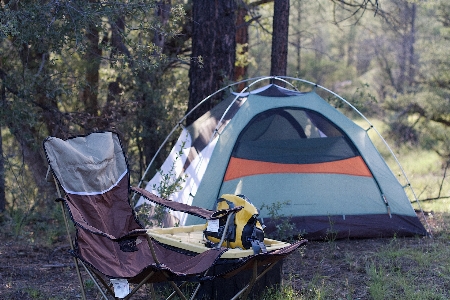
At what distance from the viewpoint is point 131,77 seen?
23.6 feet

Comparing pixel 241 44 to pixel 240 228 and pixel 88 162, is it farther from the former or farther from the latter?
pixel 240 228

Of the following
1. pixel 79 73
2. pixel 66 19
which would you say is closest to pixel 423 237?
pixel 66 19

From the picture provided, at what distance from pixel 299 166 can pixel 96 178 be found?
2094 millimetres

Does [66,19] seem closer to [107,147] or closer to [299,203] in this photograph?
[107,147]

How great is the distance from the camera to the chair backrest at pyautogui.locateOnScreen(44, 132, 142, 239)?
10.6 ft

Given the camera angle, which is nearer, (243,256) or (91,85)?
(243,256)

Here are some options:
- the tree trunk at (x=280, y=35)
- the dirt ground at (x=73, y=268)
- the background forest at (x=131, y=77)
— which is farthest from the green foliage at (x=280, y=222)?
the tree trunk at (x=280, y=35)

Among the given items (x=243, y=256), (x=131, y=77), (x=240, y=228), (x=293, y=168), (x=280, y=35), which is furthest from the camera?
(x=131, y=77)

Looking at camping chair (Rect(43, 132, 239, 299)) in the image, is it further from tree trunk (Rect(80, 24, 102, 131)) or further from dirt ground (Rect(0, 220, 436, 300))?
tree trunk (Rect(80, 24, 102, 131))

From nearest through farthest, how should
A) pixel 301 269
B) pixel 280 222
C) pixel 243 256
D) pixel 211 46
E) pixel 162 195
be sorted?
pixel 243 256 → pixel 301 269 → pixel 162 195 → pixel 280 222 → pixel 211 46

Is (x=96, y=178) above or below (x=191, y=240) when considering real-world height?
Answer: above

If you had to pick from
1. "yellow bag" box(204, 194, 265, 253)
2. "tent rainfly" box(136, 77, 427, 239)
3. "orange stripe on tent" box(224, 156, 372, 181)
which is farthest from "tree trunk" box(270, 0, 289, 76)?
"yellow bag" box(204, 194, 265, 253)

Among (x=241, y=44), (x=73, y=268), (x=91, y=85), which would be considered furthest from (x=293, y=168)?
(x=241, y=44)

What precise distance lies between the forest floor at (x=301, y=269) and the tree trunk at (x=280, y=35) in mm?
2904
